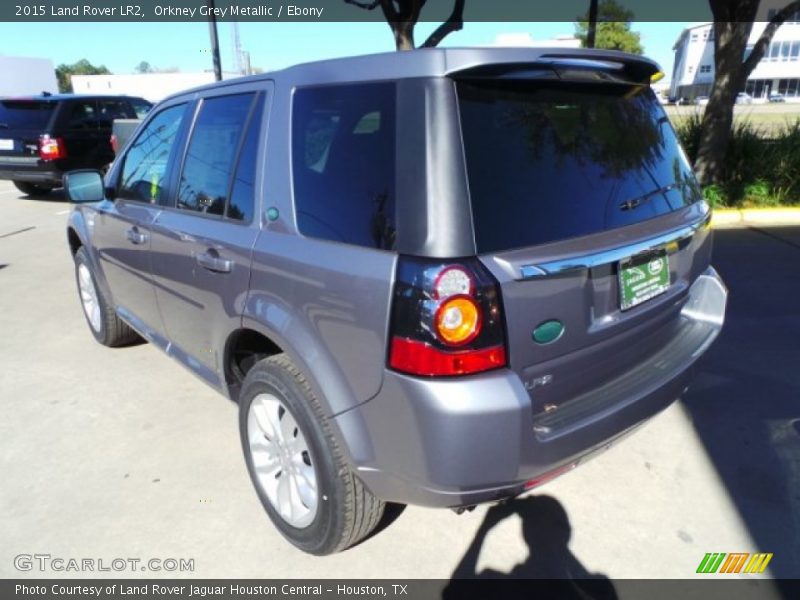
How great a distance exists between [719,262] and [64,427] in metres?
6.04

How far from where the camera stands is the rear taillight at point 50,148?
1043cm

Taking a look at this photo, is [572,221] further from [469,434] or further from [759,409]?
[759,409]

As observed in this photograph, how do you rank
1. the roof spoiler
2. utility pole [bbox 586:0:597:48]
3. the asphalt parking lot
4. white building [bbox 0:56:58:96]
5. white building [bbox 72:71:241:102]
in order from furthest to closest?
1. white building [bbox 72:71:241:102]
2. white building [bbox 0:56:58:96]
3. utility pole [bbox 586:0:597:48]
4. the asphalt parking lot
5. the roof spoiler

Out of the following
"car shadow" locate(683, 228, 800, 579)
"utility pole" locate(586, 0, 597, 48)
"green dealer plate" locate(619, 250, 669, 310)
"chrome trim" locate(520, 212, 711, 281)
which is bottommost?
"car shadow" locate(683, 228, 800, 579)

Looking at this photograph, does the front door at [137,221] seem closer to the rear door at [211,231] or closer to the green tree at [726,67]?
the rear door at [211,231]

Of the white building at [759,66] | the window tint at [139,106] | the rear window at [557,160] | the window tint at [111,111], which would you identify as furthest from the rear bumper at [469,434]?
the white building at [759,66]

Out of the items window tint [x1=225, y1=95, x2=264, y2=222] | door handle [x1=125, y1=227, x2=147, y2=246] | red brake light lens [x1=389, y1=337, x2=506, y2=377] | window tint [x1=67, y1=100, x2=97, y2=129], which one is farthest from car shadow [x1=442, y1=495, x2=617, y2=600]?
window tint [x1=67, y1=100, x2=97, y2=129]

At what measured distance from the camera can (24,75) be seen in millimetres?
44844

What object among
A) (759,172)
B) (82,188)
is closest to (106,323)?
(82,188)

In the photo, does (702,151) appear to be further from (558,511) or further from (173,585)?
(173,585)

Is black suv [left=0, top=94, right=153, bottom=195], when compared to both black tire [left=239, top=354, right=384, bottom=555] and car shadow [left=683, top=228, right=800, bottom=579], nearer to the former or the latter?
black tire [left=239, top=354, right=384, bottom=555]

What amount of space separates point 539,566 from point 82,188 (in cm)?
337

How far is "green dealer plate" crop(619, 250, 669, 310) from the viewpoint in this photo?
205 centimetres

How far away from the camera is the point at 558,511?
257cm
